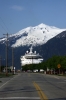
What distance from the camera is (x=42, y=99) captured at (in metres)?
20.2

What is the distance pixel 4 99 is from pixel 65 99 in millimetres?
3556

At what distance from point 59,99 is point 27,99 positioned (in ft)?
6.13

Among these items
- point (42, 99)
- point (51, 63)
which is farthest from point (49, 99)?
point (51, 63)

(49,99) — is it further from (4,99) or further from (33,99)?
(4,99)

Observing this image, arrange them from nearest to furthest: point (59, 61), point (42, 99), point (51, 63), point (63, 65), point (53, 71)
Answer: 1. point (42, 99)
2. point (63, 65)
3. point (59, 61)
4. point (51, 63)
5. point (53, 71)

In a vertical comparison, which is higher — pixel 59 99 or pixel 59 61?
pixel 59 61

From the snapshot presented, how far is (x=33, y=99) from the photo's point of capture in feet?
67.2

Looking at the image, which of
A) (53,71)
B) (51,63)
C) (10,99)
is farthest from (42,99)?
(53,71)

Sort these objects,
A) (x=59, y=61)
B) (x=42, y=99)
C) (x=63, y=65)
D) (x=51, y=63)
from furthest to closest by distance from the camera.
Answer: (x=51, y=63) < (x=59, y=61) < (x=63, y=65) < (x=42, y=99)

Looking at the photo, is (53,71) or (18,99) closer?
(18,99)

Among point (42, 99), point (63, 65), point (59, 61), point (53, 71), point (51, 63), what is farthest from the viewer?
point (53, 71)

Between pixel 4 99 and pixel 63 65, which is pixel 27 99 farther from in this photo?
pixel 63 65

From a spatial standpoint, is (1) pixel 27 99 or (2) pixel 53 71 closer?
(1) pixel 27 99

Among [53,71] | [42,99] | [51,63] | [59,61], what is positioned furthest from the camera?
[53,71]
